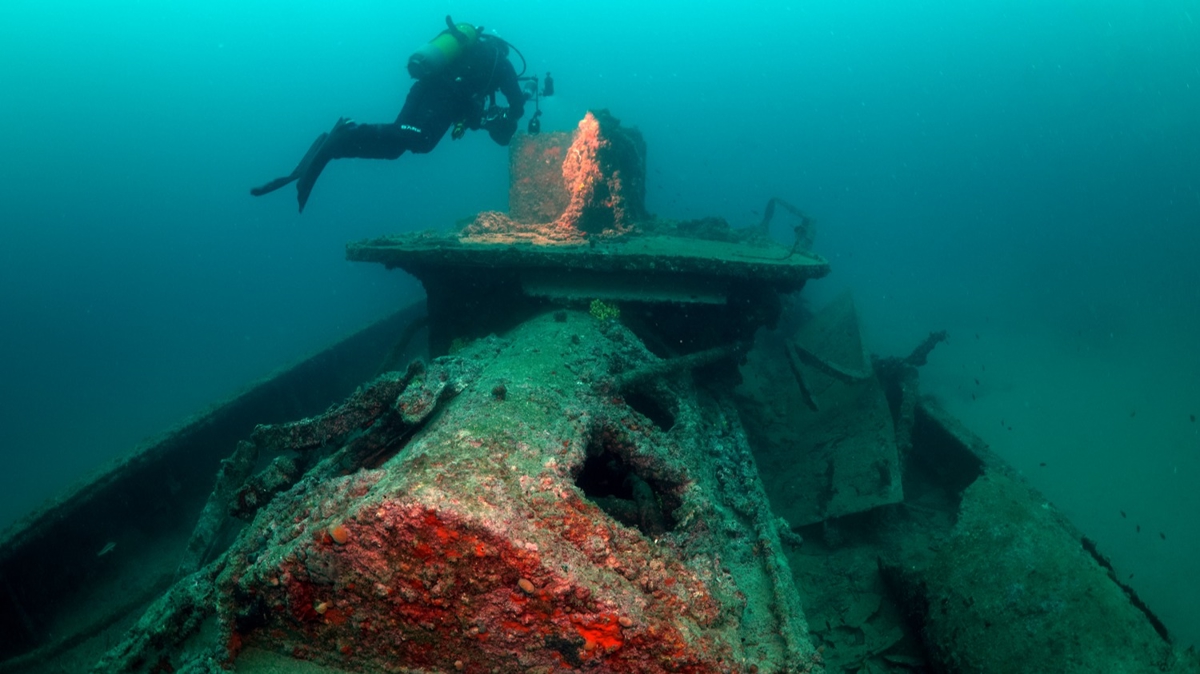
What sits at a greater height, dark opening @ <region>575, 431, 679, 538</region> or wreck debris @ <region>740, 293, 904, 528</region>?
dark opening @ <region>575, 431, 679, 538</region>

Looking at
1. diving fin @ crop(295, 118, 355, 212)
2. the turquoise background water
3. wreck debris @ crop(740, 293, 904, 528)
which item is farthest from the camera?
the turquoise background water

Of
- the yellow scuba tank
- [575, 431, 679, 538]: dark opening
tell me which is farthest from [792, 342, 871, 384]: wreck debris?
the yellow scuba tank

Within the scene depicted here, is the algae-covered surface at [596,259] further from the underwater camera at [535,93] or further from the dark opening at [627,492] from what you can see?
the underwater camera at [535,93]

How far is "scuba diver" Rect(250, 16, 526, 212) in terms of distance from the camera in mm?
5898

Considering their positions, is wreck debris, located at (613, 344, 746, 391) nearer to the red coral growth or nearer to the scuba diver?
the red coral growth

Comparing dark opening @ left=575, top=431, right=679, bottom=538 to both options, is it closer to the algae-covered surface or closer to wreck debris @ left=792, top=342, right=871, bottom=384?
the algae-covered surface

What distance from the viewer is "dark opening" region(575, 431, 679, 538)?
228cm

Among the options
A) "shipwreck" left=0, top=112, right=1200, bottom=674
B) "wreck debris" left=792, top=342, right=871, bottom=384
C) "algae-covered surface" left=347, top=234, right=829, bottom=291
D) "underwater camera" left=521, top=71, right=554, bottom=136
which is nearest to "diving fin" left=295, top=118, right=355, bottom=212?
"shipwreck" left=0, top=112, right=1200, bottom=674

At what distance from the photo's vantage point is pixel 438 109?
6.58 metres

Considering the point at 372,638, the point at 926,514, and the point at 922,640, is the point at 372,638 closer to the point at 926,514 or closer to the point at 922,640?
the point at 922,640

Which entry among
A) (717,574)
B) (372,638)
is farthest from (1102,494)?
(372,638)

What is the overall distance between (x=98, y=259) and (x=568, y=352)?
103 meters

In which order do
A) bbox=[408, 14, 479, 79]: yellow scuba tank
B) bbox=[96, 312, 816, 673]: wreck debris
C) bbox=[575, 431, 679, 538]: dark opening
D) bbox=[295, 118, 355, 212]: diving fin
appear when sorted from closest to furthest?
bbox=[96, 312, 816, 673]: wreck debris, bbox=[575, 431, 679, 538]: dark opening, bbox=[295, 118, 355, 212]: diving fin, bbox=[408, 14, 479, 79]: yellow scuba tank

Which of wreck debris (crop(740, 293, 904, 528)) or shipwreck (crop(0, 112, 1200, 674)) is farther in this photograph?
wreck debris (crop(740, 293, 904, 528))
